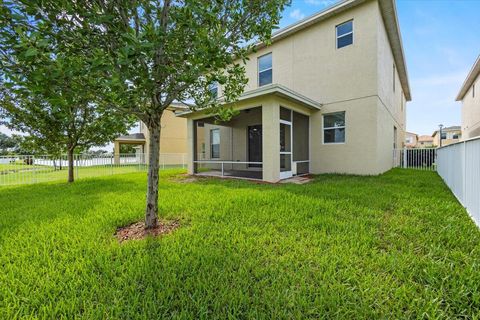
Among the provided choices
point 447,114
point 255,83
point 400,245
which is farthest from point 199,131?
point 447,114

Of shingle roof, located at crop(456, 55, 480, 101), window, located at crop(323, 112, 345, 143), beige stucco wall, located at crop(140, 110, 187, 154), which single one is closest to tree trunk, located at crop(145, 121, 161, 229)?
window, located at crop(323, 112, 345, 143)

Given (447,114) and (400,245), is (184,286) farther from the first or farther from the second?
(447,114)

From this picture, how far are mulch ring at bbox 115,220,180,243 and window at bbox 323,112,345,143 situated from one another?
786cm

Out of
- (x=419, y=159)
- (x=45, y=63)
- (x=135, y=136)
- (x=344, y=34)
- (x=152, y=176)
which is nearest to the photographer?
(x=45, y=63)

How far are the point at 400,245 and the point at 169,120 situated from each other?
60.3ft

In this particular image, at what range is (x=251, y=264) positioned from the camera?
8.02 ft

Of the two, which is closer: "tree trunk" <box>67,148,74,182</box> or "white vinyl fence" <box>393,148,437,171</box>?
"tree trunk" <box>67,148,74,182</box>

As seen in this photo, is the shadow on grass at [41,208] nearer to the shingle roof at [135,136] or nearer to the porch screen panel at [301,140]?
the porch screen panel at [301,140]

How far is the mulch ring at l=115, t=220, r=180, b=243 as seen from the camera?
11.0 ft

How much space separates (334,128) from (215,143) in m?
7.34

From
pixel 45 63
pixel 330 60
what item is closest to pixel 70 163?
pixel 45 63

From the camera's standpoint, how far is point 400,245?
2848mm

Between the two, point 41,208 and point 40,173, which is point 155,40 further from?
point 40,173

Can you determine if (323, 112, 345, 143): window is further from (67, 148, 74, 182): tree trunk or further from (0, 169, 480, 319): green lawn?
(67, 148, 74, 182): tree trunk
